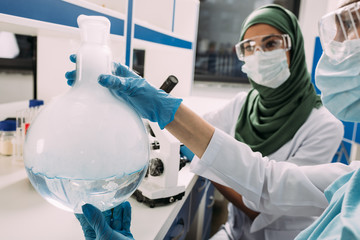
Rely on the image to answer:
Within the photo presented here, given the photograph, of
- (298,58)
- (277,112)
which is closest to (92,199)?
(277,112)

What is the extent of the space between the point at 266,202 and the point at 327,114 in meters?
0.65

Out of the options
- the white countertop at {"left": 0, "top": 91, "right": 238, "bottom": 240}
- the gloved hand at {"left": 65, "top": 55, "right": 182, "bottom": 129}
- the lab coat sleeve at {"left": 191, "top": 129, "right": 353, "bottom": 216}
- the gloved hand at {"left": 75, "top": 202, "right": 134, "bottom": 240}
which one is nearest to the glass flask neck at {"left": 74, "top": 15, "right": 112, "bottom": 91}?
the gloved hand at {"left": 65, "top": 55, "right": 182, "bottom": 129}

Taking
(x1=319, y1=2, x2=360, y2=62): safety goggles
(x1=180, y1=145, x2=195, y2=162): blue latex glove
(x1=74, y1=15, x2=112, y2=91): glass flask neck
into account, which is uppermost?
(x1=319, y1=2, x2=360, y2=62): safety goggles

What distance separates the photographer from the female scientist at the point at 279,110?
4.40ft

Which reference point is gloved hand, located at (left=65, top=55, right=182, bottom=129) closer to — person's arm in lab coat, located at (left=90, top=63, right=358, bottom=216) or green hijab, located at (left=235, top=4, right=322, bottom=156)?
person's arm in lab coat, located at (left=90, top=63, right=358, bottom=216)

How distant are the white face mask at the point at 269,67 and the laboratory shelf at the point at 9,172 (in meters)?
1.19

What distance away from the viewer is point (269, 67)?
1496 millimetres

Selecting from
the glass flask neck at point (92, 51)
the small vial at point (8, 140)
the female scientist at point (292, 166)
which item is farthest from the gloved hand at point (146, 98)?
the small vial at point (8, 140)

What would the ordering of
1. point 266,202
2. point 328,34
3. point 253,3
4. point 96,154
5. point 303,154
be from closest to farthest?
1. point 96,154
2. point 328,34
3. point 266,202
4. point 303,154
5. point 253,3

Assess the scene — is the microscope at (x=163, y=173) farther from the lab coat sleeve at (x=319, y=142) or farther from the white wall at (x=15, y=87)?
the white wall at (x=15, y=87)

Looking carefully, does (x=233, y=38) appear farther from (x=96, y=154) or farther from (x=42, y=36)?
(x=96, y=154)

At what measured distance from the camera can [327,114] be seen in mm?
1412

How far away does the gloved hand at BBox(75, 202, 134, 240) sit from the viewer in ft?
1.80

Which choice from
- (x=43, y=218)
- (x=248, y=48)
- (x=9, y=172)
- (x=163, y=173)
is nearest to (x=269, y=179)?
(x=163, y=173)
